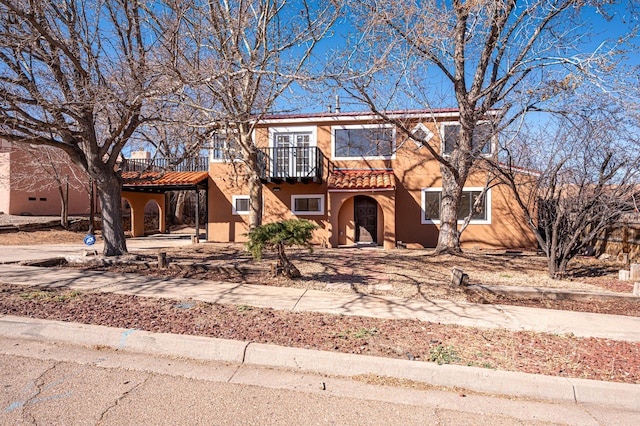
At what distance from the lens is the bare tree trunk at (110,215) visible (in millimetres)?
10031

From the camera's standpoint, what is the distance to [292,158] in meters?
16.4

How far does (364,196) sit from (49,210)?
19.0 m

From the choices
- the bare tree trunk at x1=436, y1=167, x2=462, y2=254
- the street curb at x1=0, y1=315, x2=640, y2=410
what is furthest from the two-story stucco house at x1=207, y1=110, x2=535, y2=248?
the street curb at x1=0, y1=315, x2=640, y2=410

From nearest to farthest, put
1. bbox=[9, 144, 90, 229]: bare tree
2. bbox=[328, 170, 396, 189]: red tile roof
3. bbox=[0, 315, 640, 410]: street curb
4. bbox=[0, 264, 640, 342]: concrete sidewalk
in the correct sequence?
1. bbox=[0, 315, 640, 410]: street curb
2. bbox=[0, 264, 640, 342]: concrete sidewalk
3. bbox=[328, 170, 396, 189]: red tile roof
4. bbox=[9, 144, 90, 229]: bare tree

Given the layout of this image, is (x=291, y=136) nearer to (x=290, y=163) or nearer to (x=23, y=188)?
(x=290, y=163)

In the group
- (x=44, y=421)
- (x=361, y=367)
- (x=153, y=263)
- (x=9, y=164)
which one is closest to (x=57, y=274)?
(x=153, y=263)

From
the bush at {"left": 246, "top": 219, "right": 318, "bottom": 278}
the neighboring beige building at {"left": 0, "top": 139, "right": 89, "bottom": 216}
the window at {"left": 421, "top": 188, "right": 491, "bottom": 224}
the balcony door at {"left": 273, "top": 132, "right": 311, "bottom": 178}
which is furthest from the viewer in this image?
the neighboring beige building at {"left": 0, "top": 139, "right": 89, "bottom": 216}

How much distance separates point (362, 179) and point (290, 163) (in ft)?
10.3

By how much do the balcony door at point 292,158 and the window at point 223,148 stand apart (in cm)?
192

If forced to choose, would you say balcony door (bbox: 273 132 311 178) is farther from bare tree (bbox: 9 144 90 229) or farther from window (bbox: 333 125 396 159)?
bare tree (bbox: 9 144 90 229)

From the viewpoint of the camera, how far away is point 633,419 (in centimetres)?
320

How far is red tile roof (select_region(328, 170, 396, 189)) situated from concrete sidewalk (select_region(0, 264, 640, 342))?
8289 mm

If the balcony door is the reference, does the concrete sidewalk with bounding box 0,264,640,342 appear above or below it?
below

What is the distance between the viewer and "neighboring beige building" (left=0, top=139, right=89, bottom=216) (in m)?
20.0
